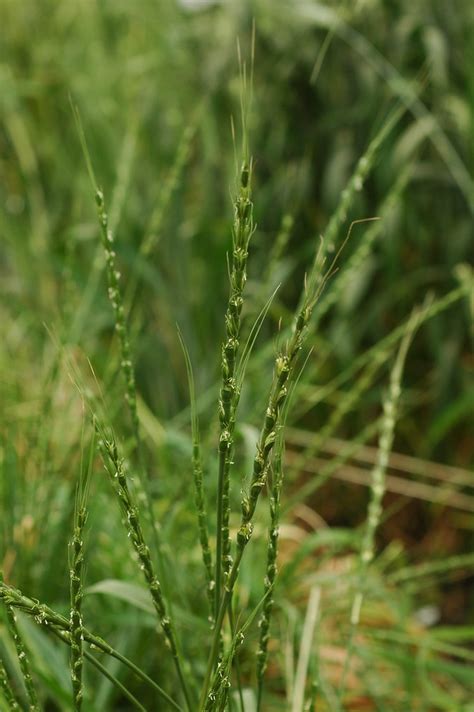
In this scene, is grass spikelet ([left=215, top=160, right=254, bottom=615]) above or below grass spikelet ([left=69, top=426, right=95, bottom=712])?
above

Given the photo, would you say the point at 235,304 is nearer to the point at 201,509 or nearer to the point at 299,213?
the point at 201,509

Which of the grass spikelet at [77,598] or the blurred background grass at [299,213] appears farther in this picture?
the blurred background grass at [299,213]

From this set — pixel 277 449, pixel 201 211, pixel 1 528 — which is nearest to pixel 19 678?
pixel 1 528

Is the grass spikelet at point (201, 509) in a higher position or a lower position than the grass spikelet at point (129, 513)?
higher

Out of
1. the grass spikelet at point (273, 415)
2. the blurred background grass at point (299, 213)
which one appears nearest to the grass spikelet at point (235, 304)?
the grass spikelet at point (273, 415)

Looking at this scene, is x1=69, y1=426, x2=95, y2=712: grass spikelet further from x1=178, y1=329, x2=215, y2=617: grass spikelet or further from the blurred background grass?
the blurred background grass

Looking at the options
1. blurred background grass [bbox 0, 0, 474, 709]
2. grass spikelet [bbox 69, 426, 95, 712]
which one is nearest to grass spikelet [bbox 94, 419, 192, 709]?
grass spikelet [bbox 69, 426, 95, 712]

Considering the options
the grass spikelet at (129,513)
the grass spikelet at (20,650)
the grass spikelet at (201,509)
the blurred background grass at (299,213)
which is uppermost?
the blurred background grass at (299,213)

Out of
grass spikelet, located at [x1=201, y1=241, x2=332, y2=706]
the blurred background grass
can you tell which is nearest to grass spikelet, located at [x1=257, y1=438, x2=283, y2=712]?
grass spikelet, located at [x1=201, y1=241, x2=332, y2=706]

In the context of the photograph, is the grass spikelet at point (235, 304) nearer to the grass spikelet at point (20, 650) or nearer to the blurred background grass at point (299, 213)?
the grass spikelet at point (20, 650)

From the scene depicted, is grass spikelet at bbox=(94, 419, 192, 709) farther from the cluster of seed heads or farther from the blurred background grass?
the blurred background grass

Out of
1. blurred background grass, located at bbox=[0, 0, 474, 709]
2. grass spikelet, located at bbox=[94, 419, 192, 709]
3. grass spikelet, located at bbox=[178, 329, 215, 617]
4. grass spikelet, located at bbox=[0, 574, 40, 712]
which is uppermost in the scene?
blurred background grass, located at bbox=[0, 0, 474, 709]

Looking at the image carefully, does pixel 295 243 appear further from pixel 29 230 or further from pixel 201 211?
pixel 29 230

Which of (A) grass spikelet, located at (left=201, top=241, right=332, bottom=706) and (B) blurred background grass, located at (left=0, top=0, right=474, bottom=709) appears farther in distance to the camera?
(B) blurred background grass, located at (left=0, top=0, right=474, bottom=709)
